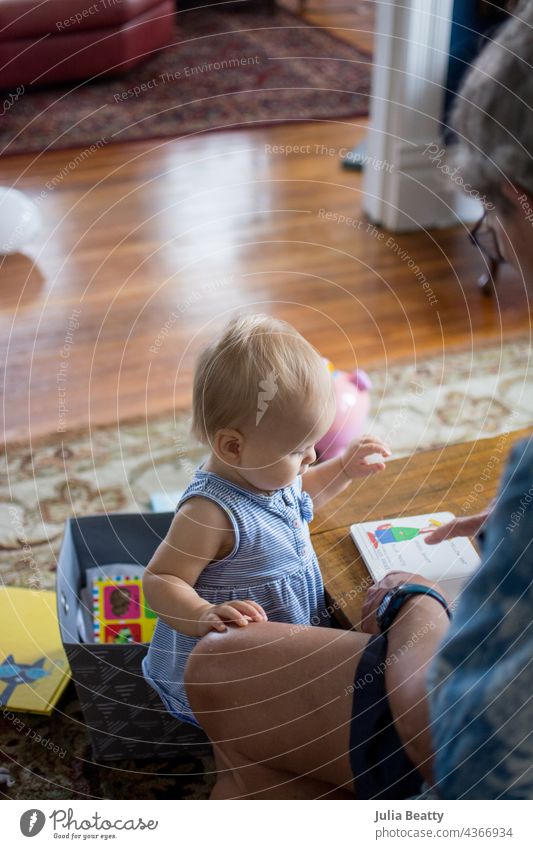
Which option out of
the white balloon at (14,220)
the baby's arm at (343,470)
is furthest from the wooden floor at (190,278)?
the baby's arm at (343,470)

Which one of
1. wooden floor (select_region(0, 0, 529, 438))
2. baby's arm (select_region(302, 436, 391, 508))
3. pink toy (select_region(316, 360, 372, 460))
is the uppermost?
wooden floor (select_region(0, 0, 529, 438))

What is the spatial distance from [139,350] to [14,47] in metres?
1.83

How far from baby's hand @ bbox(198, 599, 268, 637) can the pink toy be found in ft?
2.00

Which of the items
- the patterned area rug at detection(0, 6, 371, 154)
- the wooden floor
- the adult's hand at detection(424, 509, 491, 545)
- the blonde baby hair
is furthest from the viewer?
the patterned area rug at detection(0, 6, 371, 154)

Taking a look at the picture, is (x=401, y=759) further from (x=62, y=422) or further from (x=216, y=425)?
(x=62, y=422)

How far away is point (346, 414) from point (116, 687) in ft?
2.23

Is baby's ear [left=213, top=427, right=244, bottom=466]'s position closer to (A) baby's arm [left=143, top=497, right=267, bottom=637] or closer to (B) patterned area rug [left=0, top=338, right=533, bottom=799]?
(A) baby's arm [left=143, top=497, right=267, bottom=637]

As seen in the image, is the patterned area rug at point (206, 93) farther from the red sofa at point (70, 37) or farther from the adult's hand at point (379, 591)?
the adult's hand at point (379, 591)

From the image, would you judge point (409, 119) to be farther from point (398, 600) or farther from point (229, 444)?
point (398, 600)

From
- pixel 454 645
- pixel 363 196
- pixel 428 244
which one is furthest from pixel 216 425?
pixel 363 196

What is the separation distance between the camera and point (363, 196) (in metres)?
2.61

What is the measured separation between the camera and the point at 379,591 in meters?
0.99

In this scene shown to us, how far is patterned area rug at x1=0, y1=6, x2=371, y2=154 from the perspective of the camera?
3.22 metres

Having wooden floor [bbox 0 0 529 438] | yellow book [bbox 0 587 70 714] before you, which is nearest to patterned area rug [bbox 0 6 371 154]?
wooden floor [bbox 0 0 529 438]
